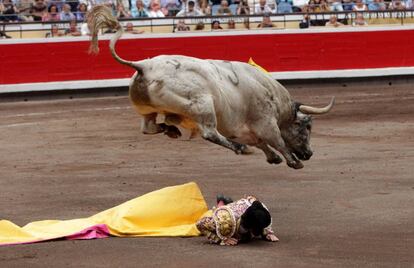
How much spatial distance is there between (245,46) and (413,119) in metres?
5.88

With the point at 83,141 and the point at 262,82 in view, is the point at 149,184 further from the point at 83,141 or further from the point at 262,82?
the point at 83,141

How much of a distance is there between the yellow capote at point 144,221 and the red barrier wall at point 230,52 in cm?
1215

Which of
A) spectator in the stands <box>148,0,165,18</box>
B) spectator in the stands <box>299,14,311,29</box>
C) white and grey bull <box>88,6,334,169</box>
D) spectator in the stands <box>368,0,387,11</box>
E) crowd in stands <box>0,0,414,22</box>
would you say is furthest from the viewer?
spectator in the stands <box>368,0,387,11</box>

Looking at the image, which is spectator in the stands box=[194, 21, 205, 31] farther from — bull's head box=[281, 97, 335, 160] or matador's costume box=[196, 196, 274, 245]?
matador's costume box=[196, 196, 274, 245]

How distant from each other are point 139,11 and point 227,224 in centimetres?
1359

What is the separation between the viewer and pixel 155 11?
2062 centimetres

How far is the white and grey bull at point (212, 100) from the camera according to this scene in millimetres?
8078

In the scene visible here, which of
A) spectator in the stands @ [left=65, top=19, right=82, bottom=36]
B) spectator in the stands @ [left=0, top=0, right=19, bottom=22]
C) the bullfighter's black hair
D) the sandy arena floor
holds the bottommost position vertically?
the sandy arena floor

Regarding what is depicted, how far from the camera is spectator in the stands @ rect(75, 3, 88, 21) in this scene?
19.8m

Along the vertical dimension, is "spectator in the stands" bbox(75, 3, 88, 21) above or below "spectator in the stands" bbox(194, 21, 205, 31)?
above

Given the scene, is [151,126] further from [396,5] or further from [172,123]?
[396,5]

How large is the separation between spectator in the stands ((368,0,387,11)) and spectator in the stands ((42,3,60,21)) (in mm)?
6484

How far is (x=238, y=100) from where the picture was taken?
8484 mm

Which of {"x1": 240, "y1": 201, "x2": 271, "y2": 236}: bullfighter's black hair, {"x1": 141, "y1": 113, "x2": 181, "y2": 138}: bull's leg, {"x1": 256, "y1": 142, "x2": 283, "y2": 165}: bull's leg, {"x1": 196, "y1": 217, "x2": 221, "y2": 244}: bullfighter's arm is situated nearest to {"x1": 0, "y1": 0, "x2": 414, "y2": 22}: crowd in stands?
{"x1": 256, "y1": 142, "x2": 283, "y2": 165}: bull's leg
